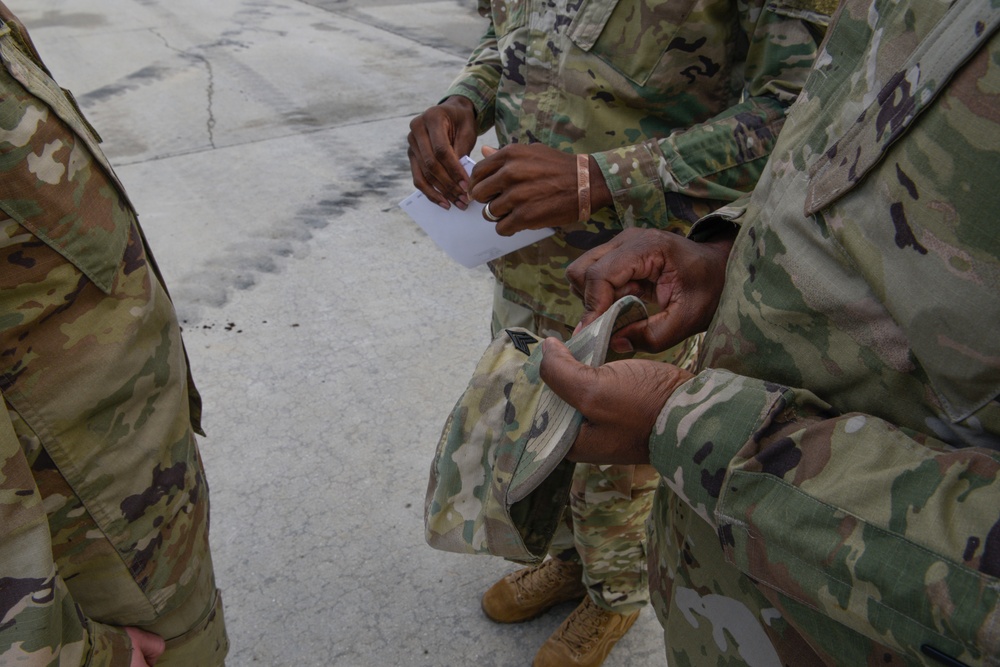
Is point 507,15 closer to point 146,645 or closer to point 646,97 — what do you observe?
point 646,97

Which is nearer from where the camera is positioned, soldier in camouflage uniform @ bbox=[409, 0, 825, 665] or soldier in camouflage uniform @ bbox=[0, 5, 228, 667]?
soldier in camouflage uniform @ bbox=[0, 5, 228, 667]

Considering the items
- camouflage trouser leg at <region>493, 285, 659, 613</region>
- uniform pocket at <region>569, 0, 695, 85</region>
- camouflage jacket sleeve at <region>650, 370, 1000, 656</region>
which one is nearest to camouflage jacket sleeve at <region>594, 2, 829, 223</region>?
uniform pocket at <region>569, 0, 695, 85</region>


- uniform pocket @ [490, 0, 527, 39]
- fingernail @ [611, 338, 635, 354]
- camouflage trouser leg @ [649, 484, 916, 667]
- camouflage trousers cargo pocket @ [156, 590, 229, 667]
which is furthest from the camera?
uniform pocket @ [490, 0, 527, 39]

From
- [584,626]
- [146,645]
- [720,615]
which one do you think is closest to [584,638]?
[584,626]

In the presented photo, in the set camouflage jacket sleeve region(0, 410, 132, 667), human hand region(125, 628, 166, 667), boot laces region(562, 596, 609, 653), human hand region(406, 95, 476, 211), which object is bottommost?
boot laces region(562, 596, 609, 653)

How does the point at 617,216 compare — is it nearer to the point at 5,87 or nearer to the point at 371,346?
the point at 5,87

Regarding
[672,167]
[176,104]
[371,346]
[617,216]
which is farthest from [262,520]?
[176,104]

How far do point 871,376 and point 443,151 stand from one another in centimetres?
99

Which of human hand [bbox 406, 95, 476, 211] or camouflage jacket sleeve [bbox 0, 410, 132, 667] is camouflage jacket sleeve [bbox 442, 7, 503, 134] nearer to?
human hand [bbox 406, 95, 476, 211]

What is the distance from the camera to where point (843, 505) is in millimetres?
648

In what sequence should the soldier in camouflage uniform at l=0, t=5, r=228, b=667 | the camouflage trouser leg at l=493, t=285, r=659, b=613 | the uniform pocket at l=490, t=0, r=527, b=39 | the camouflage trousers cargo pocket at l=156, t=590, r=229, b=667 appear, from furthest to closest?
the camouflage trouser leg at l=493, t=285, r=659, b=613 → the uniform pocket at l=490, t=0, r=527, b=39 → the camouflage trousers cargo pocket at l=156, t=590, r=229, b=667 → the soldier in camouflage uniform at l=0, t=5, r=228, b=667

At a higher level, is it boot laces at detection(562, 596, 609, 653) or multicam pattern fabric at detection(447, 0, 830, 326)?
multicam pattern fabric at detection(447, 0, 830, 326)

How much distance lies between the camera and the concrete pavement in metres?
1.80

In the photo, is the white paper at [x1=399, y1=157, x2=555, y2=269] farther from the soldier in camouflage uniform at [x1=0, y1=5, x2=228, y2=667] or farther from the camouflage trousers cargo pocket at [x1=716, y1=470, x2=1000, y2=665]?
the camouflage trousers cargo pocket at [x1=716, y1=470, x2=1000, y2=665]
